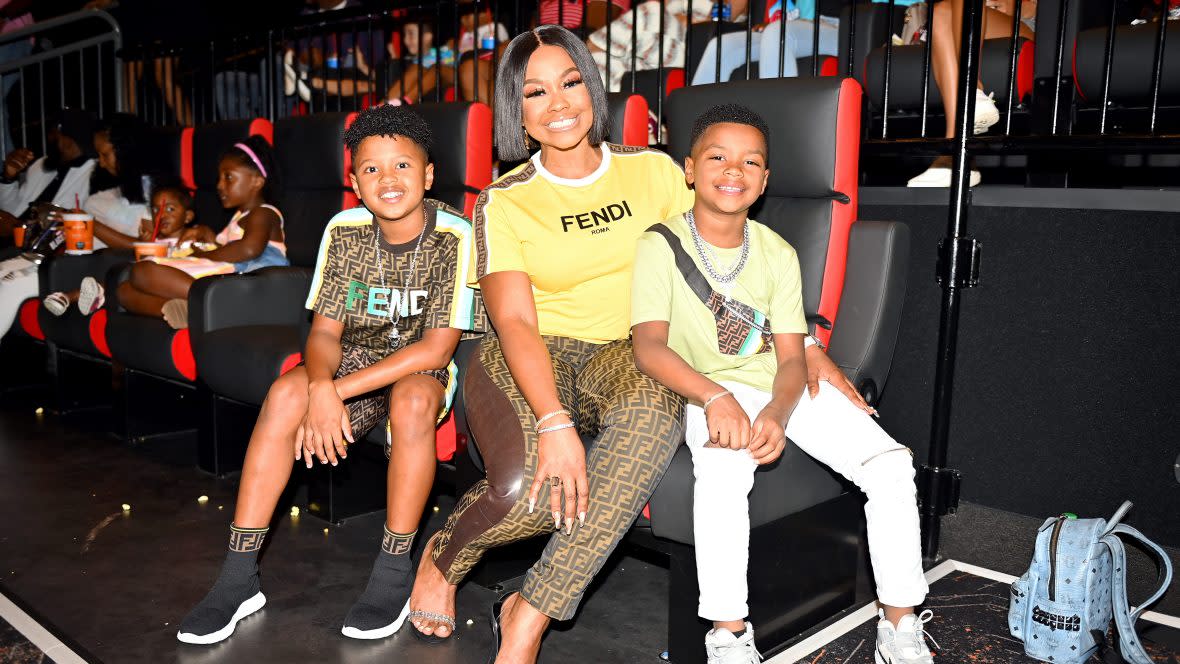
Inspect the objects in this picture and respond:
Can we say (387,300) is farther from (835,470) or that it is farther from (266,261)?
(266,261)

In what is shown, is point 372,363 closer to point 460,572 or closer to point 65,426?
point 460,572

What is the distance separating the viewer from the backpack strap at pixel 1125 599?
1.70m

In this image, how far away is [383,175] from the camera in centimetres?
202

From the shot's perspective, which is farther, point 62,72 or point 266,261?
point 62,72

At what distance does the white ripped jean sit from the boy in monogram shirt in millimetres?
589

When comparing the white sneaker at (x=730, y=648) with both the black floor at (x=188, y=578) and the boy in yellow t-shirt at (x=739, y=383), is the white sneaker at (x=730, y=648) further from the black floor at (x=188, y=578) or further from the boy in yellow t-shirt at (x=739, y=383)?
the black floor at (x=188, y=578)

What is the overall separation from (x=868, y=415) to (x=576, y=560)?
24.8 inches

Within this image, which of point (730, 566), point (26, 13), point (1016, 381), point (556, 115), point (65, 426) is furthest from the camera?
point (26, 13)

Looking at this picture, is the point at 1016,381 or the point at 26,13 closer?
the point at 1016,381

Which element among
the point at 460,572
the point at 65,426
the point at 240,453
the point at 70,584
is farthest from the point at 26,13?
the point at 460,572

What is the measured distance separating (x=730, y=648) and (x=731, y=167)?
0.87 m

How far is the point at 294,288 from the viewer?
116 inches

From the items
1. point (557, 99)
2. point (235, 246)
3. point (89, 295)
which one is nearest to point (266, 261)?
point (235, 246)

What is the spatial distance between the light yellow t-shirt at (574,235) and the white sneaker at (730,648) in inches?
24.2
